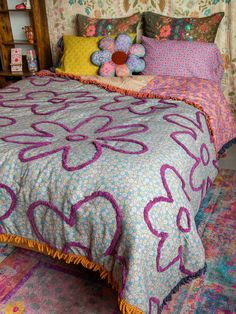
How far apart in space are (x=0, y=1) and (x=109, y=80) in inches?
64.8

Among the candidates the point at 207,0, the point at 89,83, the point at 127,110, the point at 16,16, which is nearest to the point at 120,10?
the point at 207,0

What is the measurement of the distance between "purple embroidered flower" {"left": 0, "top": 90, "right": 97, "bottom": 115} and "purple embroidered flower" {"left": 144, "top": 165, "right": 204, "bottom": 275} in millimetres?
866

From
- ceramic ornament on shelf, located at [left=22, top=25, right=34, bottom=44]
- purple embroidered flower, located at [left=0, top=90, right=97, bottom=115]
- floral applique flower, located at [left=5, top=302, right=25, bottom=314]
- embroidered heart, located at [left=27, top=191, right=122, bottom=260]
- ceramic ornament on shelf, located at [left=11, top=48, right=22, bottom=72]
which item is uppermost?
ceramic ornament on shelf, located at [left=22, top=25, right=34, bottom=44]

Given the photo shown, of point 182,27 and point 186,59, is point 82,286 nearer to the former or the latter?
point 186,59

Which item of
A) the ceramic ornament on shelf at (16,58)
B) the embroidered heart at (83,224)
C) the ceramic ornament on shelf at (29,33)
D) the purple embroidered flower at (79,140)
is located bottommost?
the embroidered heart at (83,224)

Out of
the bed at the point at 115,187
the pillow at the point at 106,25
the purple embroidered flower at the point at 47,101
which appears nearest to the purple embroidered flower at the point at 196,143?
the bed at the point at 115,187

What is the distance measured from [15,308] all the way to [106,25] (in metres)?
2.20

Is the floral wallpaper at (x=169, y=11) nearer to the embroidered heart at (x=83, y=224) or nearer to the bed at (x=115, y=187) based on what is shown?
the bed at (x=115, y=187)

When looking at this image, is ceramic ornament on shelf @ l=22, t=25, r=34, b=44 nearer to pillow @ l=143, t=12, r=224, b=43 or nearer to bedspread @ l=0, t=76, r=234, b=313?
pillow @ l=143, t=12, r=224, b=43

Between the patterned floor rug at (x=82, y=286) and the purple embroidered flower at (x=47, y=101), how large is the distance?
30.0 inches

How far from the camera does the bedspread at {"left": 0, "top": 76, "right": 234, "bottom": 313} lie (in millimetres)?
1039

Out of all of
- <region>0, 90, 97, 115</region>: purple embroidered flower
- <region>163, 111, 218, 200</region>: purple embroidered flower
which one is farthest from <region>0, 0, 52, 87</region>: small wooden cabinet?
<region>163, 111, 218, 200</region>: purple embroidered flower

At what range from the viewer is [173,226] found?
109cm

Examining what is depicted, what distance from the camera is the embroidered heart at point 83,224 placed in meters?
1.06
